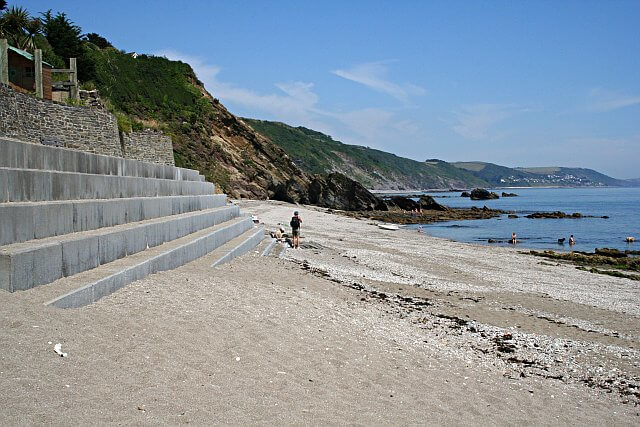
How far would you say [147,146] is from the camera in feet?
68.0

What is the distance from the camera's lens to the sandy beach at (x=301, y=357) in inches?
162

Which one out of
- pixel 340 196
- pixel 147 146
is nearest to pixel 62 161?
pixel 147 146

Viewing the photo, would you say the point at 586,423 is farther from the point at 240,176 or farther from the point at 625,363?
the point at 240,176

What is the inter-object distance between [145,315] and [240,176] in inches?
1607

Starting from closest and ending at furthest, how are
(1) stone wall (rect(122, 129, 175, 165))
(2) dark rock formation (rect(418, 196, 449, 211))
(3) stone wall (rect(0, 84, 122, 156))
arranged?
(3) stone wall (rect(0, 84, 122, 156)) → (1) stone wall (rect(122, 129, 175, 165)) → (2) dark rock formation (rect(418, 196, 449, 211))

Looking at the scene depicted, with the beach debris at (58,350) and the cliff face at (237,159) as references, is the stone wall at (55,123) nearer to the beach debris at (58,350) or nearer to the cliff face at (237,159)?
the beach debris at (58,350)

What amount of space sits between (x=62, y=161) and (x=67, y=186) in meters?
0.68

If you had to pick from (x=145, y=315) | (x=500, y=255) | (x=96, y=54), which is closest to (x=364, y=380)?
(x=145, y=315)

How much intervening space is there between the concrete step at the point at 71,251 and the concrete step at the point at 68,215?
0.13 m

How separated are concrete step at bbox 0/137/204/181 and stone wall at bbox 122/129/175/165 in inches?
278

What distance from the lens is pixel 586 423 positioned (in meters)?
5.54

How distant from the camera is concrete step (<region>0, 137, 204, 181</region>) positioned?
737 centimetres

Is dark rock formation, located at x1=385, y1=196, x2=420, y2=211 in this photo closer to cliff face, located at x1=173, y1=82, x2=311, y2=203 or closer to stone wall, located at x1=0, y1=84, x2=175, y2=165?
cliff face, located at x1=173, y1=82, x2=311, y2=203

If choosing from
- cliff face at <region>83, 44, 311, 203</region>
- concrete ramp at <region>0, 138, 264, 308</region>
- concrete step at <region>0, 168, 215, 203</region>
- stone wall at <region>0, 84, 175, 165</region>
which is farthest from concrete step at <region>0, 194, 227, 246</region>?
cliff face at <region>83, 44, 311, 203</region>
